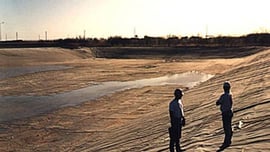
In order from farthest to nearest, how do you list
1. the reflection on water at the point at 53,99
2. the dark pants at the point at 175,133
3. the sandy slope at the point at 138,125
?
the reflection on water at the point at 53,99 → the sandy slope at the point at 138,125 → the dark pants at the point at 175,133

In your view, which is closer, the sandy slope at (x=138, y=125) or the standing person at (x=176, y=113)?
the standing person at (x=176, y=113)

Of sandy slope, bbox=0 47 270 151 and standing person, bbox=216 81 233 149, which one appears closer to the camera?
standing person, bbox=216 81 233 149

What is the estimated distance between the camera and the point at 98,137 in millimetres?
17734

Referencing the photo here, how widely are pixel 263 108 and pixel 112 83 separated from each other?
1083 inches

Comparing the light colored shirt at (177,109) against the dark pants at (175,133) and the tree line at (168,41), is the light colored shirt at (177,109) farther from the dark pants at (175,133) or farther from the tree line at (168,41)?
the tree line at (168,41)

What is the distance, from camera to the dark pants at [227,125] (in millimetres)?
9766

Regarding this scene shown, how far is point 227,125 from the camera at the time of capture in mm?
9906

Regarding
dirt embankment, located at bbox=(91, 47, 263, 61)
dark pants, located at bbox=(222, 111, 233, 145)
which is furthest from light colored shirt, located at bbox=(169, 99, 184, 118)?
dirt embankment, located at bbox=(91, 47, 263, 61)

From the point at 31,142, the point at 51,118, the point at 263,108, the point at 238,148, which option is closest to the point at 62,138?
the point at 31,142

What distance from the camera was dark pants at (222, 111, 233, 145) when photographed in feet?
32.0

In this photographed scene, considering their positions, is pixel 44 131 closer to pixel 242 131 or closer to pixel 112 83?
pixel 242 131

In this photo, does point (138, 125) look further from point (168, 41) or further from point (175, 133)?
point (168, 41)

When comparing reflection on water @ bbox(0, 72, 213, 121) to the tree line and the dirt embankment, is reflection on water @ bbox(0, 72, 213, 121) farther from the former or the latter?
the tree line

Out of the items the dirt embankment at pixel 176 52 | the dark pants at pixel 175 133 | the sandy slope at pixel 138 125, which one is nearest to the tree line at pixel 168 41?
the dirt embankment at pixel 176 52
